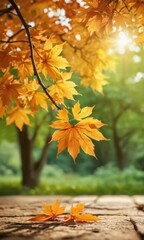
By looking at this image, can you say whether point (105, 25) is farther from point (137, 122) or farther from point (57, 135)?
point (137, 122)

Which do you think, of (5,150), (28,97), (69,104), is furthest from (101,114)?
(5,150)

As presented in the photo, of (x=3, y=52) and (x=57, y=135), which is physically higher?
(x=3, y=52)

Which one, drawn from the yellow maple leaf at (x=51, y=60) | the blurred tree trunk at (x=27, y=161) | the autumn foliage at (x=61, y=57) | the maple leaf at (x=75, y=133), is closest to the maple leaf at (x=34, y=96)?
the autumn foliage at (x=61, y=57)

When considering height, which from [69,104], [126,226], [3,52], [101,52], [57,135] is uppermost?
[69,104]

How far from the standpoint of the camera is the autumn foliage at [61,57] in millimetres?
2023

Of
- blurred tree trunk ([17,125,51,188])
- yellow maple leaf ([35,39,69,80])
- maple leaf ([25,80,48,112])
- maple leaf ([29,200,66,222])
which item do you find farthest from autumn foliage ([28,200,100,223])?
blurred tree trunk ([17,125,51,188])

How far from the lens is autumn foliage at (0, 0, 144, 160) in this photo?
202 cm

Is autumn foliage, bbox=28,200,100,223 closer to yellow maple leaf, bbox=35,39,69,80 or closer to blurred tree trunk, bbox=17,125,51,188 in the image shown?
yellow maple leaf, bbox=35,39,69,80

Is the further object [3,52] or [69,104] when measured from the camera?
[69,104]

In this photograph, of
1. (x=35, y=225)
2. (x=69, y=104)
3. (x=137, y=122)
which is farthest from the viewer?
(x=137, y=122)

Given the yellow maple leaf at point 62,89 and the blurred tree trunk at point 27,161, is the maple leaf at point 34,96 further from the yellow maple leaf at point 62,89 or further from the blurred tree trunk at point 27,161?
the blurred tree trunk at point 27,161

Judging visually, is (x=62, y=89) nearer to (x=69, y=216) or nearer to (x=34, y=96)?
(x=34, y=96)

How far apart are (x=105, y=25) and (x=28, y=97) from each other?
736 millimetres

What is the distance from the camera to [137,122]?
1670 centimetres
